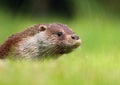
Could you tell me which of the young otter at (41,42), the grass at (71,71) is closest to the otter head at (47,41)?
the young otter at (41,42)

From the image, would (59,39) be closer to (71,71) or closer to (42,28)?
(42,28)

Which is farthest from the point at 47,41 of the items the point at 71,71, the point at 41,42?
the point at 71,71

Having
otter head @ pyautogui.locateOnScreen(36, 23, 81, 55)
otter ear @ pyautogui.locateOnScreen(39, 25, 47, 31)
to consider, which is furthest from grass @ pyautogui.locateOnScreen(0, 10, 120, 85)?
otter ear @ pyautogui.locateOnScreen(39, 25, 47, 31)

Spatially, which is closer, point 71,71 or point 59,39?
point 71,71

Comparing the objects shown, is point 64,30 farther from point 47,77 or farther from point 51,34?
point 47,77

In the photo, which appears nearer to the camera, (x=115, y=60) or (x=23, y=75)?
(x=23, y=75)

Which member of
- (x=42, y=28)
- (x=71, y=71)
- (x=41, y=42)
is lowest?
(x=71, y=71)

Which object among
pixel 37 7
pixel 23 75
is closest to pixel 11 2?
pixel 37 7
